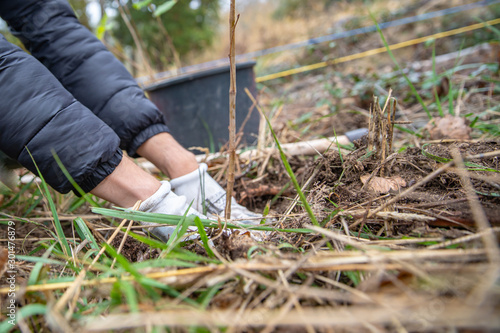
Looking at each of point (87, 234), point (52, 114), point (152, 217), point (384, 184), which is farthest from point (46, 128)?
point (384, 184)

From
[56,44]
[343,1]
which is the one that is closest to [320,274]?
[56,44]

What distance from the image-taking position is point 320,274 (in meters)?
0.55

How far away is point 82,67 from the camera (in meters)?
1.12

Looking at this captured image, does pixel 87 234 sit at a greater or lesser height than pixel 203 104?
lesser

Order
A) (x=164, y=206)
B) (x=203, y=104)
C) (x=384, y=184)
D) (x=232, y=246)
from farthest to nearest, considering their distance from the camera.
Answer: (x=203, y=104)
(x=164, y=206)
(x=384, y=184)
(x=232, y=246)

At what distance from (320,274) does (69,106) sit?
808 mm

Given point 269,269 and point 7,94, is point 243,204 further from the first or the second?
point 7,94

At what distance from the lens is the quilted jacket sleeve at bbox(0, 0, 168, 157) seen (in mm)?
1097

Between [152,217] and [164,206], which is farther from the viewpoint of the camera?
[164,206]

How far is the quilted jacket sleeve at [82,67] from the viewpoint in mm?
1097

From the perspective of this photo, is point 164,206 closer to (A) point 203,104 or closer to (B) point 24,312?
(B) point 24,312

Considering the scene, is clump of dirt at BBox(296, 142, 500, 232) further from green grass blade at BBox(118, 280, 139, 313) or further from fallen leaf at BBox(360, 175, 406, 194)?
green grass blade at BBox(118, 280, 139, 313)

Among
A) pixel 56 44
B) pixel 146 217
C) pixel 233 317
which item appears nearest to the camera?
pixel 233 317

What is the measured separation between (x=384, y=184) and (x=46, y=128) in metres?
0.92
